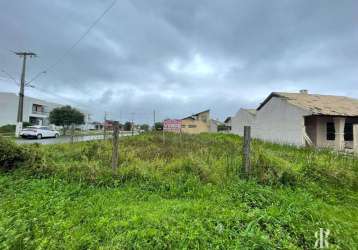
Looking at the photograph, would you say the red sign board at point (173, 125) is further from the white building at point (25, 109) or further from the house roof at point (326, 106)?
the white building at point (25, 109)

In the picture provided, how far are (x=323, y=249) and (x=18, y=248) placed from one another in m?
3.77

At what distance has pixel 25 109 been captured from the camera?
138 ft

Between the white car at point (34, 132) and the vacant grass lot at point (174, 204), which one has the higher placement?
the white car at point (34, 132)

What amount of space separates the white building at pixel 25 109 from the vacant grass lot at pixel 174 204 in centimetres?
4294

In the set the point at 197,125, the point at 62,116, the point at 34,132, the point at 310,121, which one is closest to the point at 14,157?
the point at 310,121

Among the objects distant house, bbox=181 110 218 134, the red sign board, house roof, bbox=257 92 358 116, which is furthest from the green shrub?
distant house, bbox=181 110 218 134

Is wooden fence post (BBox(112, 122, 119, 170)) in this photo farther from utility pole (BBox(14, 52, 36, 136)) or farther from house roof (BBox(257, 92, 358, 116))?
utility pole (BBox(14, 52, 36, 136))

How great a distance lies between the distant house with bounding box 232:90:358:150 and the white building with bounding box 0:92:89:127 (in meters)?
44.4

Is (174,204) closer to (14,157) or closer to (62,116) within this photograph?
(14,157)

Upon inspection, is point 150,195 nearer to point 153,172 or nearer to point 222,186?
point 153,172

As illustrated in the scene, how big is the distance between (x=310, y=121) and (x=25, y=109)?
50.2 metres

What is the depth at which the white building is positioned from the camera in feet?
125

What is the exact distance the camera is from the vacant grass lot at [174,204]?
2.62 metres

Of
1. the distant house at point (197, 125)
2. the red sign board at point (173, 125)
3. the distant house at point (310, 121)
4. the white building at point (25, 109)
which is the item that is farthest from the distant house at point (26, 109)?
A: the distant house at point (310, 121)
